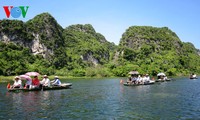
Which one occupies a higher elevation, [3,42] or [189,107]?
[3,42]

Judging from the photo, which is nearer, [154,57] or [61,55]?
[61,55]

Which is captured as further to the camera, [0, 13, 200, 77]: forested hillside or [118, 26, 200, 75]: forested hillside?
[118, 26, 200, 75]: forested hillside

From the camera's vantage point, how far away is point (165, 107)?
27.4 m

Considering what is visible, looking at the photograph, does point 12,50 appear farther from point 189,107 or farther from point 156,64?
point 189,107

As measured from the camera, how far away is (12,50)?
148 m

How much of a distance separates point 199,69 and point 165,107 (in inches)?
6993

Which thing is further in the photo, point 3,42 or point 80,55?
point 80,55

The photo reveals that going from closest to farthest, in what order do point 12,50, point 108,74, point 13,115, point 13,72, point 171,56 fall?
Answer: point 13,115 < point 13,72 < point 108,74 < point 12,50 < point 171,56

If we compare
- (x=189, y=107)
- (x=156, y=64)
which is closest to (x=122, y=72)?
(x=156, y=64)

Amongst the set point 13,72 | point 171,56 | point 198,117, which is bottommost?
point 198,117

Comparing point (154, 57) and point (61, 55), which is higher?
point (61, 55)

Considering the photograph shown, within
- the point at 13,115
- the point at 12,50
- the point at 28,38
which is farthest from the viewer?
the point at 28,38

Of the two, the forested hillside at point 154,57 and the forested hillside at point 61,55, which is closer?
the forested hillside at point 61,55

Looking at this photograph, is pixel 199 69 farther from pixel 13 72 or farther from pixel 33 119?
pixel 33 119
